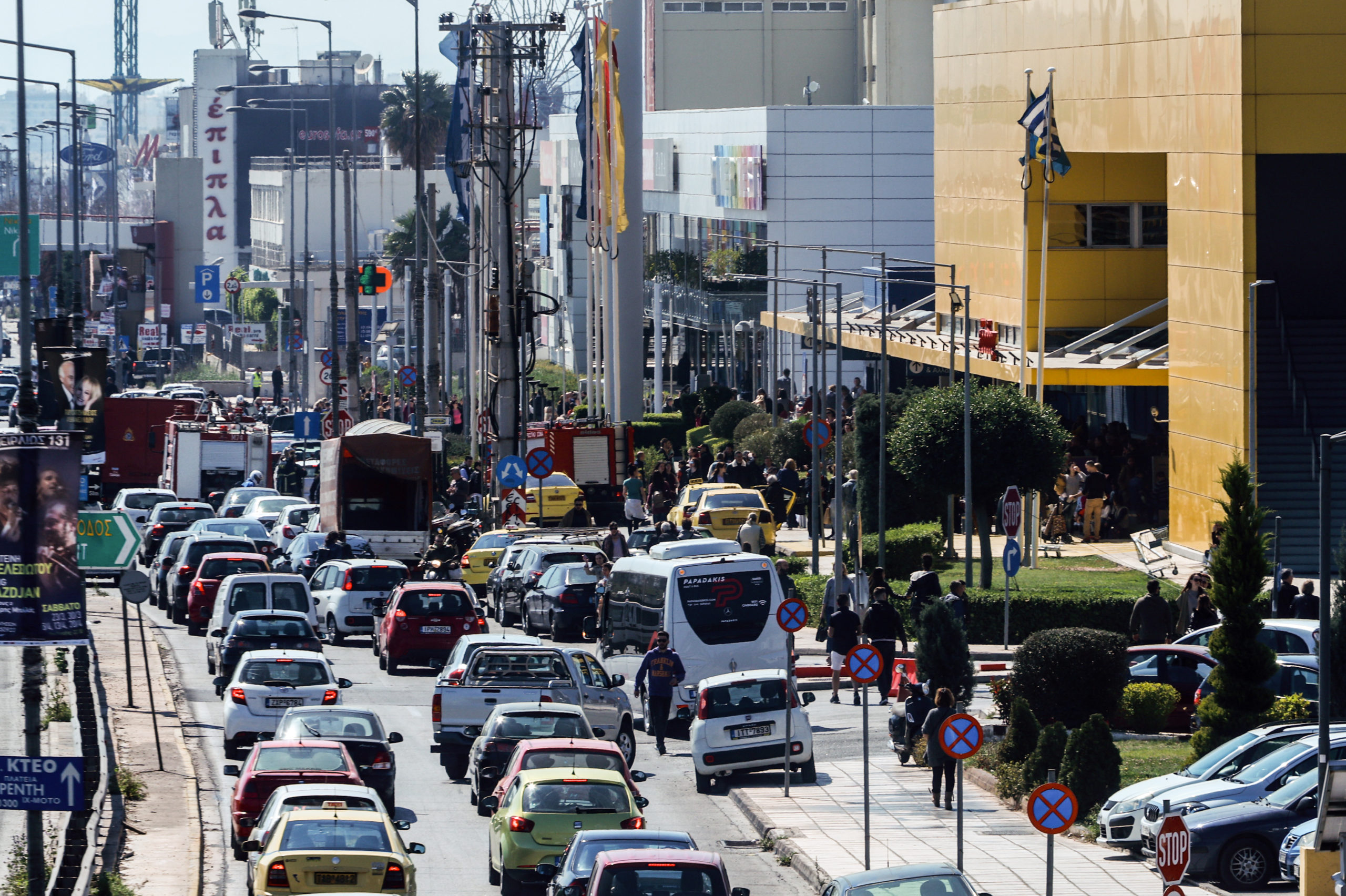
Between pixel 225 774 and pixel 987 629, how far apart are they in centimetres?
1525

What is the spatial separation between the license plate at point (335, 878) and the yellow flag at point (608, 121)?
38897 mm

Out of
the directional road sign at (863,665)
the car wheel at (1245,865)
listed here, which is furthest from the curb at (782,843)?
the car wheel at (1245,865)

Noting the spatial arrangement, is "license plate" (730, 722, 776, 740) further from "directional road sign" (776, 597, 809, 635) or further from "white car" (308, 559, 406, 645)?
"white car" (308, 559, 406, 645)

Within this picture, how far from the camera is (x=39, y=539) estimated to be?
17.6 m

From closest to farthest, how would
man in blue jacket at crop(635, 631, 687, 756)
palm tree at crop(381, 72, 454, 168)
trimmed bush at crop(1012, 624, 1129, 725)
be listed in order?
1. trimmed bush at crop(1012, 624, 1129, 725)
2. man in blue jacket at crop(635, 631, 687, 756)
3. palm tree at crop(381, 72, 454, 168)

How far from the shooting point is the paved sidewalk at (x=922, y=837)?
19.9m

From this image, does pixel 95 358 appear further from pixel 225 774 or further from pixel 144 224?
pixel 144 224

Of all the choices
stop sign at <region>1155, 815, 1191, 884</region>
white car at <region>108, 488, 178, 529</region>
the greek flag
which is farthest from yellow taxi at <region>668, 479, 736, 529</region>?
stop sign at <region>1155, 815, 1191, 884</region>

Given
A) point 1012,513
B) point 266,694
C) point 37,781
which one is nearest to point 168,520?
point 1012,513

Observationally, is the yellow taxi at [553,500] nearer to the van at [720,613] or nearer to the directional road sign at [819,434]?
the directional road sign at [819,434]

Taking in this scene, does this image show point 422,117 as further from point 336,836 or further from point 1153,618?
point 336,836

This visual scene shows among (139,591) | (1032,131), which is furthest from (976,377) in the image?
(139,591)

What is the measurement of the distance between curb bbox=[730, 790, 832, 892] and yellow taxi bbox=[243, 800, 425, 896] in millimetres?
4627

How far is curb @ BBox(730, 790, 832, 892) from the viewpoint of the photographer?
20359mm
